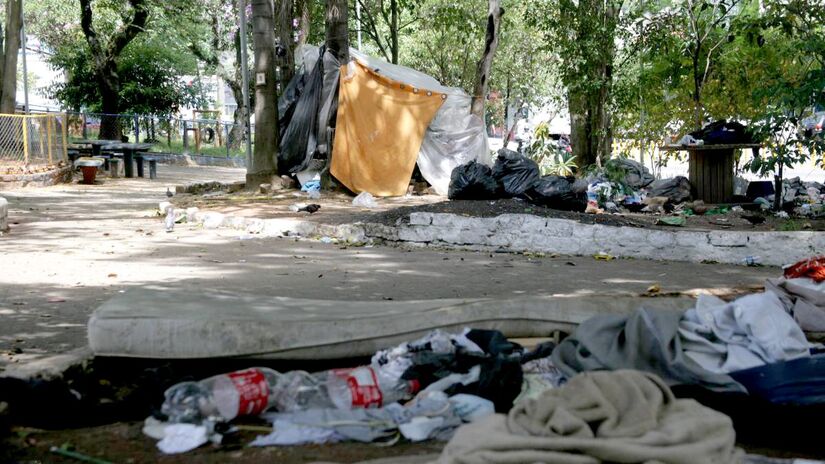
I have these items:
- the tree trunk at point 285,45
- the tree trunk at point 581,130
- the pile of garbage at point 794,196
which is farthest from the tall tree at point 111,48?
the pile of garbage at point 794,196

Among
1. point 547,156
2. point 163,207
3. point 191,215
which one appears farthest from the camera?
point 547,156

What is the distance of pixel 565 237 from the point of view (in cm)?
996

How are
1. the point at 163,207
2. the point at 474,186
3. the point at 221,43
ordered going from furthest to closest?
the point at 221,43
the point at 163,207
the point at 474,186

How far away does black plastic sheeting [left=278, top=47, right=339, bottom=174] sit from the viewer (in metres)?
15.8

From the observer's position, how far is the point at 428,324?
465 centimetres

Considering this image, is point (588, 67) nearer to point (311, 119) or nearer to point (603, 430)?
point (311, 119)

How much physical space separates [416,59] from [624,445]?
31.3 metres

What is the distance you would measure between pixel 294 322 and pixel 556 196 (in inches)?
298

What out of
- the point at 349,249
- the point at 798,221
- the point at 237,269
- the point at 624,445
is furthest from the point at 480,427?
the point at 798,221

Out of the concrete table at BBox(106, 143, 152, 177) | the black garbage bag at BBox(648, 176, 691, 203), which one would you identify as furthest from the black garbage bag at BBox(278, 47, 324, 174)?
the concrete table at BBox(106, 143, 152, 177)

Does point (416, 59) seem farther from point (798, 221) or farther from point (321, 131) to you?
point (798, 221)

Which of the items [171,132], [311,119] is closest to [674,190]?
[311,119]

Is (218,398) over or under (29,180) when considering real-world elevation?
under

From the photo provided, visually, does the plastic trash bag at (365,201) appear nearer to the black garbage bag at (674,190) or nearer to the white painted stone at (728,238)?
the black garbage bag at (674,190)
